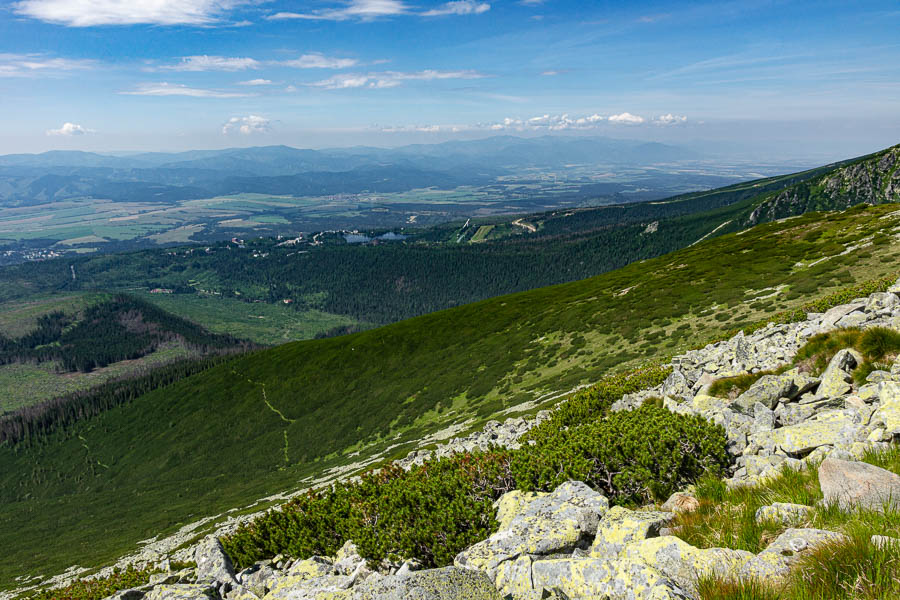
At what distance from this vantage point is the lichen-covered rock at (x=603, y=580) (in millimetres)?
5937

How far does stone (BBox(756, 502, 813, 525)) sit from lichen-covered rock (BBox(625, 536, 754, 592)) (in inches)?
54.0

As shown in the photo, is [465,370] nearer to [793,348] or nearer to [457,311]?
[457,311]

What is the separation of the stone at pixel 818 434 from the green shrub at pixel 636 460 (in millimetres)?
1329

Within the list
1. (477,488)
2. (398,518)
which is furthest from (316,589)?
(477,488)

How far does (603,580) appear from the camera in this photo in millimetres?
6723

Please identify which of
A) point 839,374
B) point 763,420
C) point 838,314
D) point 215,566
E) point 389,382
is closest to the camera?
point 763,420

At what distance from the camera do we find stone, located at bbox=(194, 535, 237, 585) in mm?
12602

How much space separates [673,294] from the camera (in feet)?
224

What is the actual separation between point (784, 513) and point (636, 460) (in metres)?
4.45

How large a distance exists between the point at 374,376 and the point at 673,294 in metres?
67.0

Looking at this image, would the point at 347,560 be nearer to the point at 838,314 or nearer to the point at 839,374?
the point at 839,374

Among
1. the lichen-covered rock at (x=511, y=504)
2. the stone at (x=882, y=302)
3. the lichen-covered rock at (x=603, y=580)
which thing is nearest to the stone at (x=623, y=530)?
the lichen-covered rock at (x=603, y=580)

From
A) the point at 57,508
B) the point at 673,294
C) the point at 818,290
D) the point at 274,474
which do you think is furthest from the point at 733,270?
the point at 57,508

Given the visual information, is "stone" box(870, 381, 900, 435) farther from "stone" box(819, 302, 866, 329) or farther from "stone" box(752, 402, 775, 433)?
"stone" box(819, 302, 866, 329)
